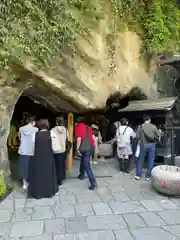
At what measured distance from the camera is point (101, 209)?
207 inches

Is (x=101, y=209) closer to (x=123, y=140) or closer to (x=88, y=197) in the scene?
(x=88, y=197)

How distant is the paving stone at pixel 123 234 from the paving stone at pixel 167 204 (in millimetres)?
1413

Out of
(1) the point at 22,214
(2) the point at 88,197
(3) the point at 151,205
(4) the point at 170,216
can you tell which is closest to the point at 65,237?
(1) the point at 22,214

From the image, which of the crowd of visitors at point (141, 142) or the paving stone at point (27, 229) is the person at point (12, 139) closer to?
the crowd of visitors at point (141, 142)

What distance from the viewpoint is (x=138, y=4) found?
938cm

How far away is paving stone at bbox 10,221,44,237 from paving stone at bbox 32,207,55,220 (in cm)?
22

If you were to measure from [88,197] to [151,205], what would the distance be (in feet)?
4.54

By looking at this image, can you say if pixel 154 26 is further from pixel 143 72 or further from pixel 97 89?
pixel 97 89

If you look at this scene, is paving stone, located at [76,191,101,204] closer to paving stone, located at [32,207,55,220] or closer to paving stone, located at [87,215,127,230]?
paving stone, located at [32,207,55,220]

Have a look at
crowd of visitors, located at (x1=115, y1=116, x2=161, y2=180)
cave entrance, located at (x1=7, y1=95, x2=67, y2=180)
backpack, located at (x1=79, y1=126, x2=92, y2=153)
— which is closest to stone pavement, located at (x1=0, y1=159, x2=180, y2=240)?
crowd of visitors, located at (x1=115, y1=116, x2=161, y2=180)

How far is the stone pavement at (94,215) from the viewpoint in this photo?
4.20 meters

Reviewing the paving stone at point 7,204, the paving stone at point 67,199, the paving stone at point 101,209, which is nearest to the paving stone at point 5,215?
the paving stone at point 7,204

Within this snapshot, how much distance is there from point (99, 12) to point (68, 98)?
257 centimetres

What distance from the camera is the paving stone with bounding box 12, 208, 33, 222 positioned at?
4805 millimetres
